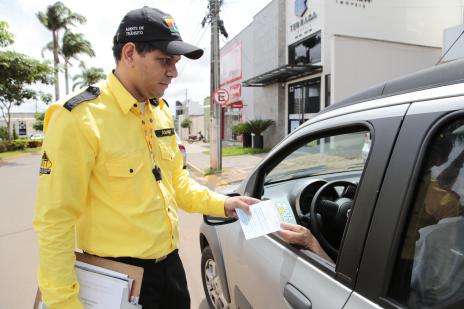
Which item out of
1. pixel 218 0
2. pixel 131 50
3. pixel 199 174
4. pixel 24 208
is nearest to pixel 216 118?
pixel 199 174

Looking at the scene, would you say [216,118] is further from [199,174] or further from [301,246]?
[301,246]

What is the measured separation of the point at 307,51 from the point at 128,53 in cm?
1466

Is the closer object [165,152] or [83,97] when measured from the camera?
[83,97]

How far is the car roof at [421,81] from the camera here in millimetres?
1121

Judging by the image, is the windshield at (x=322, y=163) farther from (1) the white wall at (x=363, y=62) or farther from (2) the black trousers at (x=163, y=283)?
(1) the white wall at (x=363, y=62)

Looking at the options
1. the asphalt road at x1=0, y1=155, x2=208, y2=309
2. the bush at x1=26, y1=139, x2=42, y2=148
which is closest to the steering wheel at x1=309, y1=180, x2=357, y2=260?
the asphalt road at x1=0, y1=155, x2=208, y2=309

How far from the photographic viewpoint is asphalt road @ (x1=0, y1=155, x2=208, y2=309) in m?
3.44

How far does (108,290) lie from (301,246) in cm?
87

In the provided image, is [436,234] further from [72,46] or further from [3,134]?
[72,46]

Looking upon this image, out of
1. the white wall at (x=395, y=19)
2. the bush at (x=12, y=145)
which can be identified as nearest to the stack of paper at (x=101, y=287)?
the white wall at (x=395, y=19)

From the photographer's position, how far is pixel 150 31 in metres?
1.54

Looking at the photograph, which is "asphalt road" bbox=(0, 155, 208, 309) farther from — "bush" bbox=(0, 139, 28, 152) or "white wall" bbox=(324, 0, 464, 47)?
"bush" bbox=(0, 139, 28, 152)

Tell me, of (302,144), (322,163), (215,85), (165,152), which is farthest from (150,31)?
(215,85)

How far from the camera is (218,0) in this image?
11.0 meters
